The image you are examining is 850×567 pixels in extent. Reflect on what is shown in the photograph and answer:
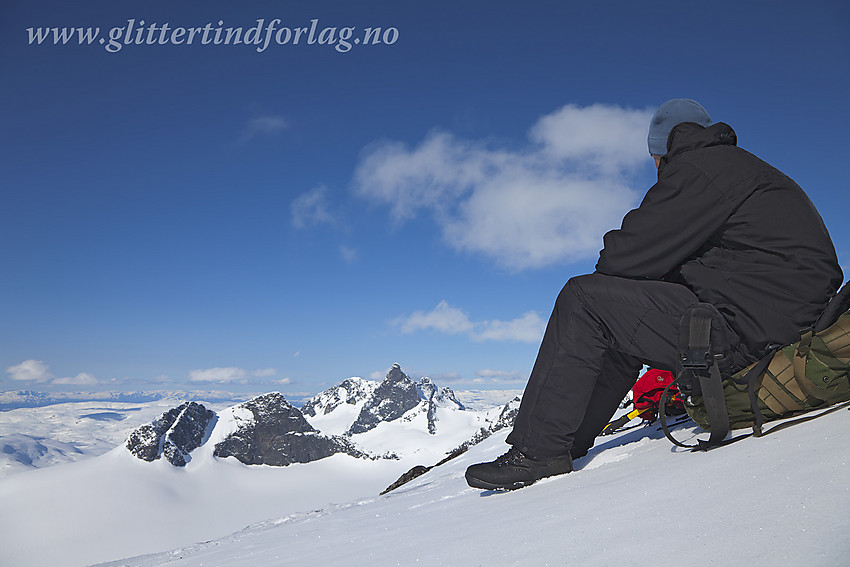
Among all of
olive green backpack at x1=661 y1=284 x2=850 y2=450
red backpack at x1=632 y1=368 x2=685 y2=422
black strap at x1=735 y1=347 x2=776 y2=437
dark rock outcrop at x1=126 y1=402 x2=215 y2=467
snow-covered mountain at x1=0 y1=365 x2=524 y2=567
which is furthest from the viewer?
dark rock outcrop at x1=126 y1=402 x2=215 y2=467

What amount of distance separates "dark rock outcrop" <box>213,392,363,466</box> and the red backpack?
13192cm

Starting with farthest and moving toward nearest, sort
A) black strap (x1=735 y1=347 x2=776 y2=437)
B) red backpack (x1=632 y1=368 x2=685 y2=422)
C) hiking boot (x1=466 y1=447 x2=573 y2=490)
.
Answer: red backpack (x1=632 y1=368 x2=685 y2=422) < hiking boot (x1=466 y1=447 x2=573 y2=490) < black strap (x1=735 y1=347 x2=776 y2=437)

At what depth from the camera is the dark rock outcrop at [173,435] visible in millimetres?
109688

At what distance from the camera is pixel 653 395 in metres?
4.47

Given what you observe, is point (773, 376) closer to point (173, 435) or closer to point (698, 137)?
point (698, 137)

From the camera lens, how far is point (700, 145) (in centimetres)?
262

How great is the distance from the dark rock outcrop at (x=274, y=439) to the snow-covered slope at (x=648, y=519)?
133 meters

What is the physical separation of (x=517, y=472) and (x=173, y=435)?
130 m

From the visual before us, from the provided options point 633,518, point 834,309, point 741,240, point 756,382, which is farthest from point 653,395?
point 633,518

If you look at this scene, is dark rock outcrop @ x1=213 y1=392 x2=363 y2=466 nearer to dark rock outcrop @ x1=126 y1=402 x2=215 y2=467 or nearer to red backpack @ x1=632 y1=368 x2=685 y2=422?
dark rock outcrop @ x1=126 y1=402 x2=215 y2=467

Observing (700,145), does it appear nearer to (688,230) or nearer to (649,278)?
(688,230)

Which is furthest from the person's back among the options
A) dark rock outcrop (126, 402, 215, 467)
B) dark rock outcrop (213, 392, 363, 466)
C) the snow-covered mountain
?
dark rock outcrop (213, 392, 363, 466)

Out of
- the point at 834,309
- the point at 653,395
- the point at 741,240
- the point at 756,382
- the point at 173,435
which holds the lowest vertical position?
the point at 653,395

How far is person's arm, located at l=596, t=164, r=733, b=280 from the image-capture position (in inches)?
98.0
